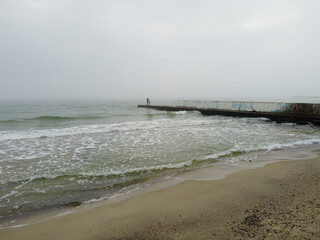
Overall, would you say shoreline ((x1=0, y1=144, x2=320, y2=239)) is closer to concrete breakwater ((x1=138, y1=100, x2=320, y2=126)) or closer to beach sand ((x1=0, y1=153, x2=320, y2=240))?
beach sand ((x1=0, y1=153, x2=320, y2=240))

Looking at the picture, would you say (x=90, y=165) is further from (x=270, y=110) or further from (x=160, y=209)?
(x=270, y=110)

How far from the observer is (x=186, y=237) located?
2.55 metres

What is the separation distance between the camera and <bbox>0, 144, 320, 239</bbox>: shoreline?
2.87 metres

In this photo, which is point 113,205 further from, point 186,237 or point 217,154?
point 217,154

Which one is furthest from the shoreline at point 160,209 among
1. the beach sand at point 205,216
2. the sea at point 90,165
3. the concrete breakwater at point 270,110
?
the concrete breakwater at point 270,110

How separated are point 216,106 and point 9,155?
881 inches

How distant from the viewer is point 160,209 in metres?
3.42

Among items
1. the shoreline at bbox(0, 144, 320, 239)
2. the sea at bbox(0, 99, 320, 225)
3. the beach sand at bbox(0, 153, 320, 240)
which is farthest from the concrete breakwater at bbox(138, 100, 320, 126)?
the beach sand at bbox(0, 153, 320, 240)

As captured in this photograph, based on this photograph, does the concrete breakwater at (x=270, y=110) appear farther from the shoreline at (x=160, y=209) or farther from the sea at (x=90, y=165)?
the shoreline at (x=160, y=209)

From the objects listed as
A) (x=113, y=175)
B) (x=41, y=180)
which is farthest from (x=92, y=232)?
(x=41, y=180)

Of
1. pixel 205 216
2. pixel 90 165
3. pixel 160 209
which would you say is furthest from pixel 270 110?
pixel 160 209

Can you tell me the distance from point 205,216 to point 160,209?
82 cm

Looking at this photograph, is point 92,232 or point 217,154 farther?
point 217,154

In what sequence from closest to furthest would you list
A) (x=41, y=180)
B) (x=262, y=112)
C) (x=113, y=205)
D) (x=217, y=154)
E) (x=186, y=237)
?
(x=186, y=237)
(x=113, y=205)
(x=41, y=180)
(x=217, y=154)
(x=262, y=112)
